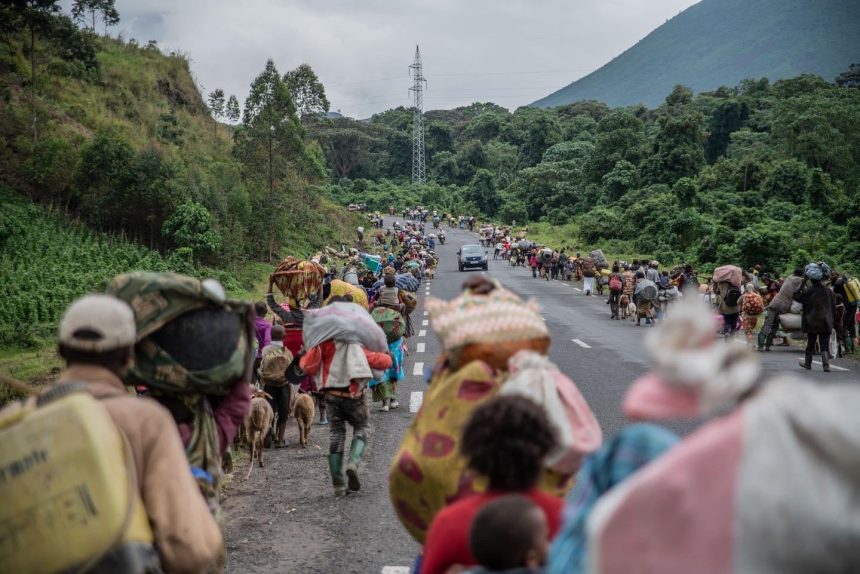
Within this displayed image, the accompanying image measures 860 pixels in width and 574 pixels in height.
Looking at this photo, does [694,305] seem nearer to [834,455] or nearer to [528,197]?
[834,455]

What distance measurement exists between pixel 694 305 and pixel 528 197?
7849 cm

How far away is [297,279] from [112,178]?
701 inches

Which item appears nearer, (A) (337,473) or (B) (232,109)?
(A) (337,473)

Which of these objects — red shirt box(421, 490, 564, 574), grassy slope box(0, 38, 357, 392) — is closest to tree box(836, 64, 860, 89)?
grassy slope box(0, 38, 357, 392)

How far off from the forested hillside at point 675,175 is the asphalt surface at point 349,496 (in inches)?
650

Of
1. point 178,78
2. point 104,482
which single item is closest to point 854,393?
point 104,482

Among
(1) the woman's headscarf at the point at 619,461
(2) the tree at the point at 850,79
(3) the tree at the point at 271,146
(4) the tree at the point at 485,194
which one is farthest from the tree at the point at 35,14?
(2) the tree at the point at 850,79

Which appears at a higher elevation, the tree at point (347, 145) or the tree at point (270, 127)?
the tree at point (347, 145)

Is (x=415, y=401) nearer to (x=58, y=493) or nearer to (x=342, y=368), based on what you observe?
(x=342, y=368)

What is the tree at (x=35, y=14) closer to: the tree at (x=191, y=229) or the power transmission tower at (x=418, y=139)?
the tree at (x=191, y=229)

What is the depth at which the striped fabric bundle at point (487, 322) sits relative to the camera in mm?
3654

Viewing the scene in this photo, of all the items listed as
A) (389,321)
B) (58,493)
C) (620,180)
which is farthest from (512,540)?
(620,180)

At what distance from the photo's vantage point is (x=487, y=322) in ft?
12.1

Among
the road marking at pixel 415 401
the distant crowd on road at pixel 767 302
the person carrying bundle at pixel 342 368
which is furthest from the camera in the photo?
the distant crowd on road at pixel 767 302
